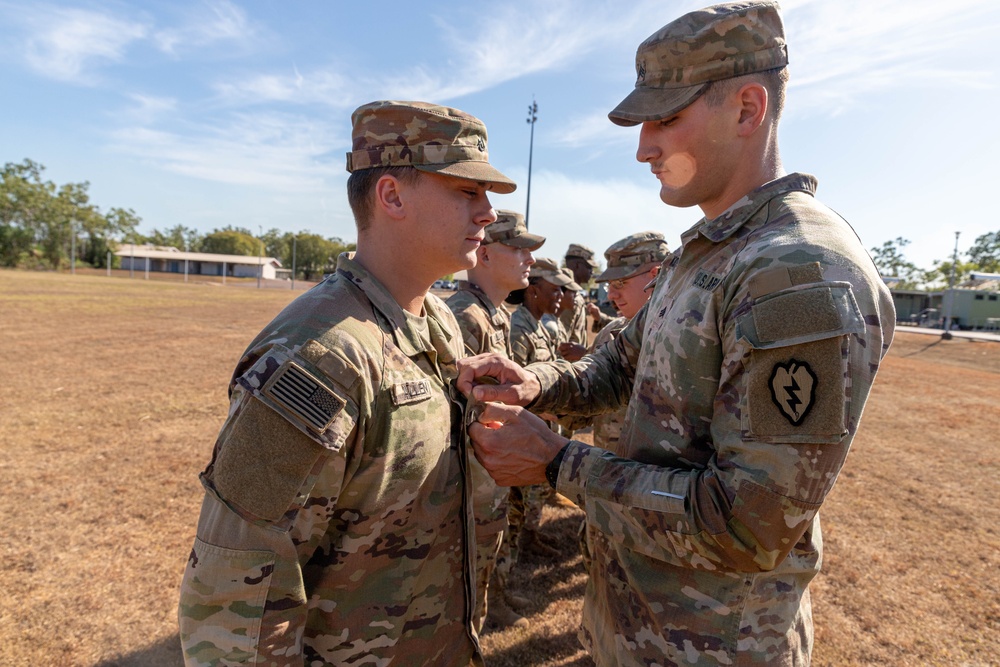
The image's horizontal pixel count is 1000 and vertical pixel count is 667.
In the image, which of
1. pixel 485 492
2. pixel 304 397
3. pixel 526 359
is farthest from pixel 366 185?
pixel 526 359

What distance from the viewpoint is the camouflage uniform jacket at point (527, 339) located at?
18.1ft

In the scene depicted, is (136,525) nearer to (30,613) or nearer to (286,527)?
(30,613)

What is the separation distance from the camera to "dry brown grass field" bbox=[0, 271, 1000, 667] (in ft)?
13.0

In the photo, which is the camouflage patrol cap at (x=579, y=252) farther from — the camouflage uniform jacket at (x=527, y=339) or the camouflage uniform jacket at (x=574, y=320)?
the camouflage uniform jacket at (x=527, y=339)

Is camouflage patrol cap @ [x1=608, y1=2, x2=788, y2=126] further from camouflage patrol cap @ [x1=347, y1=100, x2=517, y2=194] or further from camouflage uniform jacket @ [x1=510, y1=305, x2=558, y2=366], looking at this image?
camouflage uniform jacket @ [x1=510, y1=305, x2=558, y2=366]

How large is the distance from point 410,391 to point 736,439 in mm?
978

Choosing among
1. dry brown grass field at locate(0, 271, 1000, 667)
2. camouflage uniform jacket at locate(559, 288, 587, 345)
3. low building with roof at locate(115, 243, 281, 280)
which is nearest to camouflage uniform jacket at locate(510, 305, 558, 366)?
dry brown grass field at locate(0, 271, 1000, 667)

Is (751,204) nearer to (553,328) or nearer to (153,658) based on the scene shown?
(153,658)

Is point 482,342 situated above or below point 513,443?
above

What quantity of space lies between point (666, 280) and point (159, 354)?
1465cm

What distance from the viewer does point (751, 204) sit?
1766mm

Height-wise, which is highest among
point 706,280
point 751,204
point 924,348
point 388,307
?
point 751,204

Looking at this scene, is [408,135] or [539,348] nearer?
[408,135]

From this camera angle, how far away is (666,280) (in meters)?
2.13
